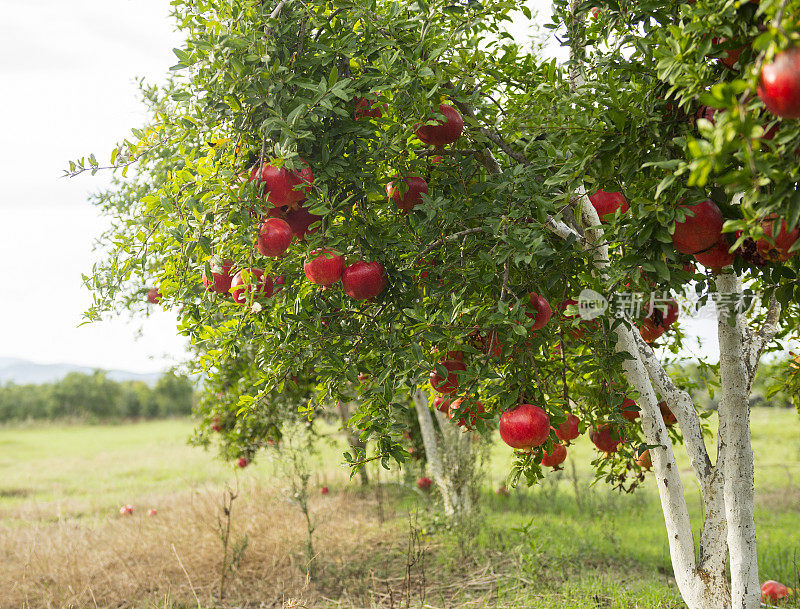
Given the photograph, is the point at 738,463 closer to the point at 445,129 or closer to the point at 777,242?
the point at 777,242

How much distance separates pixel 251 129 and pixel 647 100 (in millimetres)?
1429

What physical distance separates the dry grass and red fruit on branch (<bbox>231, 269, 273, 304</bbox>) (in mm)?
3028

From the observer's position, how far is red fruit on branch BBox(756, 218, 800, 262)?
154 centimetres

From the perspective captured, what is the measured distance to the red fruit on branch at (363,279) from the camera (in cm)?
229

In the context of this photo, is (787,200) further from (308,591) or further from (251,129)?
(308,591)

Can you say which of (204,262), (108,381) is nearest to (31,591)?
(204,262)

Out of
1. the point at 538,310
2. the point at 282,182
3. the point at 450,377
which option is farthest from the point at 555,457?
the point at 282,182

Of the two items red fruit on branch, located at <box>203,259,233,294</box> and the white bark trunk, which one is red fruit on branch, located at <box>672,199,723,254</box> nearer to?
the white bark trunk

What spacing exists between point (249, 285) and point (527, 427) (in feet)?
4.07

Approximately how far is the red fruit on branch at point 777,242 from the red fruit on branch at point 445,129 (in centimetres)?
129

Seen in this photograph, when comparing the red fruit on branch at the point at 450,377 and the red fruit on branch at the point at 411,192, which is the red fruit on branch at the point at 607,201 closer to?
the red fruit on branch at the point at 411,192

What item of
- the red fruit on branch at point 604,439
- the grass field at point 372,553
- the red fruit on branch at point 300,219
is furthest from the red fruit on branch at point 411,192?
the grass field at point 372,553

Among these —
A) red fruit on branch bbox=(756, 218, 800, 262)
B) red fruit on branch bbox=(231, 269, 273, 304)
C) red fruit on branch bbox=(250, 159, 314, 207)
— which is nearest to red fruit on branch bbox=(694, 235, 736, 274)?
red fruit on branch bbox=(756, 218, 800, 262)

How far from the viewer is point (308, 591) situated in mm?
5230
